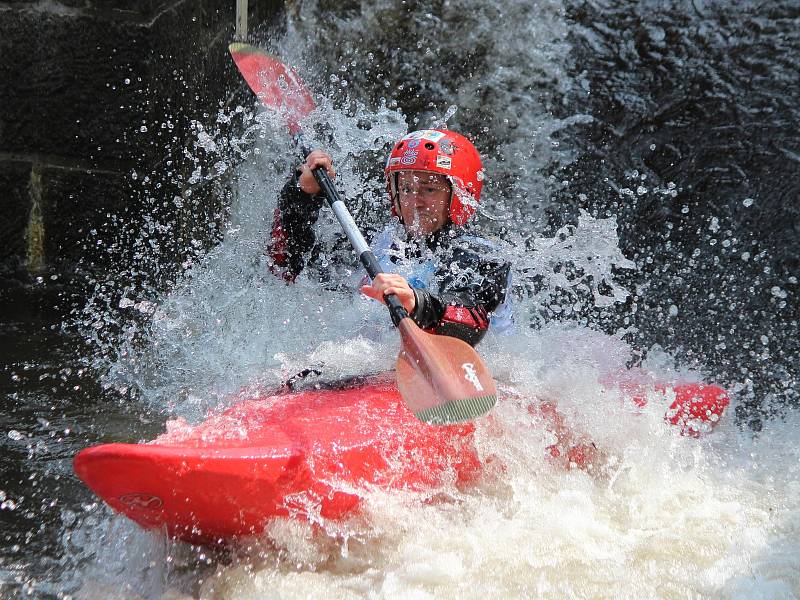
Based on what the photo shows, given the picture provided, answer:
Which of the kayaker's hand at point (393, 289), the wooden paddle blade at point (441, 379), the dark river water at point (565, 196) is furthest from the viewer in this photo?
the dark river water at point (565, 196)

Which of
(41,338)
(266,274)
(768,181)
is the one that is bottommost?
(41,338)

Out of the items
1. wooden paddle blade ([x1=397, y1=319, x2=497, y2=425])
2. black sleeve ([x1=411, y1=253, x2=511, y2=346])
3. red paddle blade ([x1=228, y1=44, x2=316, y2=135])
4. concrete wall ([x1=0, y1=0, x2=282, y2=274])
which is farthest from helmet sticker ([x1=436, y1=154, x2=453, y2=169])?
concrete wall ([x1=0, y1=0, x2=282, y2=274])

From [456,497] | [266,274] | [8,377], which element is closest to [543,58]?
[266,274]

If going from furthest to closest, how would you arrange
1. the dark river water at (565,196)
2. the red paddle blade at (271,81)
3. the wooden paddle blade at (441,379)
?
the red paddle blade at (271,81)
the dark river water at (565,196)
the wooden paddle blade at (441,379)

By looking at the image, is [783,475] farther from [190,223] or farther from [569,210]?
[190,223]

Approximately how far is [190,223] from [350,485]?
12.4 feet

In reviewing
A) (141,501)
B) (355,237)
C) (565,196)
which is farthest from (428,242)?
(565,196)

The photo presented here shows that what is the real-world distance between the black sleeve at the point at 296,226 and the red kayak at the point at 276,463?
0.91 metres

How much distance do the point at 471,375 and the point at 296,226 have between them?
4.37ft

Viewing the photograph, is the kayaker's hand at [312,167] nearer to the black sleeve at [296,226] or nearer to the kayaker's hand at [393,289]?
the black sleeve at [296,226]

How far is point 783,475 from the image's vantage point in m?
3.15

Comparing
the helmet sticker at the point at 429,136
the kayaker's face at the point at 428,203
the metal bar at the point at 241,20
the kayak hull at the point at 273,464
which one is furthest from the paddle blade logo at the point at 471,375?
the metal bar at the point at 241,20

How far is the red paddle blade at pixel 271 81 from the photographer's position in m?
4.23

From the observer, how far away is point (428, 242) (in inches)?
127
